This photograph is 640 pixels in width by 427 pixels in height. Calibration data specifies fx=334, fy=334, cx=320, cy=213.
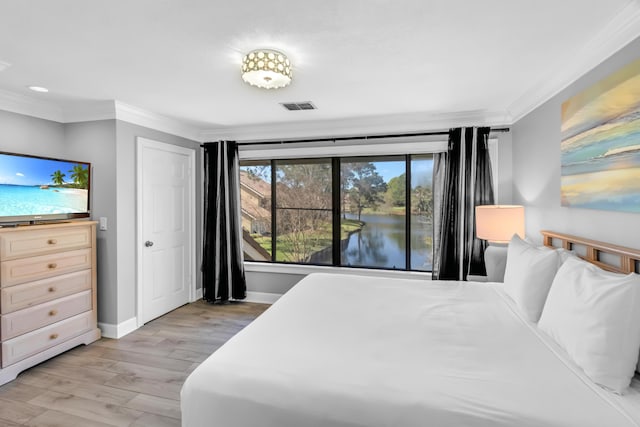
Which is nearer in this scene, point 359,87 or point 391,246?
point 359,87

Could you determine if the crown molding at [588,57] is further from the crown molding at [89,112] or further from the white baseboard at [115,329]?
the white baseboard at [115,329]

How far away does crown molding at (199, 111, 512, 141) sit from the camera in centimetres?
369

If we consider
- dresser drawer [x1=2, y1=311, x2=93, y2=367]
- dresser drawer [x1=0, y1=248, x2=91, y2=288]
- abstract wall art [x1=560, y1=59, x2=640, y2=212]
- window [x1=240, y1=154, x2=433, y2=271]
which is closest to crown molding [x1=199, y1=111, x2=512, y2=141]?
window [x1=240, y1=154, x2=433, y2=271]

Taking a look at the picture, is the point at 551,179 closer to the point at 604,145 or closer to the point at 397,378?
the point at 604,145

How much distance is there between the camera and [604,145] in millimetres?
1955

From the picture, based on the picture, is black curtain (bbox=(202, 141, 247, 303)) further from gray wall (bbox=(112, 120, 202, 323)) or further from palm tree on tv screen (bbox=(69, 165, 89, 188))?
palm tree on tv screen (bbox=(69, 165, 89, 188))

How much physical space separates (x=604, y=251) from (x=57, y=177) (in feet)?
14.1

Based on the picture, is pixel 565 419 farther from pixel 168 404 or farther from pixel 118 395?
pixel 118 395

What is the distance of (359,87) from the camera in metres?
2.89

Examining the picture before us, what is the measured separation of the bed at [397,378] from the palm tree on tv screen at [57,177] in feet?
8.27

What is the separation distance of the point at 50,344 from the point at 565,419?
12.3 ft

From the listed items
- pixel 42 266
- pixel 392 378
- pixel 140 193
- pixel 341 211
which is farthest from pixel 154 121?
pixel 392 378

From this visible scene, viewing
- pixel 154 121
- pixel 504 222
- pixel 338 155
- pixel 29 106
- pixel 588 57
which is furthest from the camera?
pixel 338 155

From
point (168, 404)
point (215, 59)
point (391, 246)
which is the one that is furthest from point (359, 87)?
point (168, 404)
